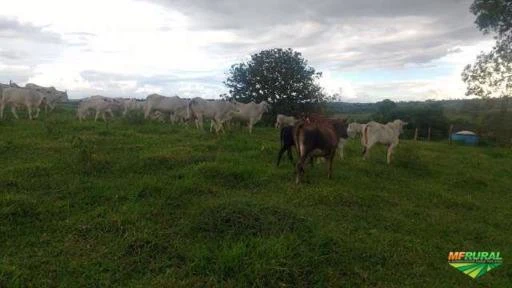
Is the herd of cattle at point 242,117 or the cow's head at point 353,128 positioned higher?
the herd of cattle at point 242,117

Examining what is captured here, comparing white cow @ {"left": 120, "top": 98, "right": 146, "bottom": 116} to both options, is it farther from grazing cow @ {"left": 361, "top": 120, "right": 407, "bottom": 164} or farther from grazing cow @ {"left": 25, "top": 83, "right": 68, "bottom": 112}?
grazing cow @ {"left": 361, "top": 120, "right": 407, "bottom": 164}

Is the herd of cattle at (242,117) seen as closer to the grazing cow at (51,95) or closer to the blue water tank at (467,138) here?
the grazing cow at (51,95)

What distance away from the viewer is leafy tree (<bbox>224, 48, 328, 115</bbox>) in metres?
27.3

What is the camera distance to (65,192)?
8.19 meters

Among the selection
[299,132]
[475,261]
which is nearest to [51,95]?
[299,132]

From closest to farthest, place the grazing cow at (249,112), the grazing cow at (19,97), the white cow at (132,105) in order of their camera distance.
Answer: the grazing cow at (19,97)
the grazing cow at (249,112)
the white cow at (132,105)

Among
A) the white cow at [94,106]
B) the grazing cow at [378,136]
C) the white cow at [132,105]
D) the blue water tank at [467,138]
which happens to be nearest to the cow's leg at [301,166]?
the grazing cow at [378,136]

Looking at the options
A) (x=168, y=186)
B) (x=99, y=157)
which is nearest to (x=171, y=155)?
(x=99, y=157)

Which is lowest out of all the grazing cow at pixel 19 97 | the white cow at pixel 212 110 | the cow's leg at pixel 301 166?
the cow's leg at pixel 301 166

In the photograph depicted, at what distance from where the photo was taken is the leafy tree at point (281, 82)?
27.3m

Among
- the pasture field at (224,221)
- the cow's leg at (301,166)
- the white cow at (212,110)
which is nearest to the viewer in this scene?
the pasture field at (224,221)

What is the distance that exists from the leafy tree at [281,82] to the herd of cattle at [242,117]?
18.4 ft

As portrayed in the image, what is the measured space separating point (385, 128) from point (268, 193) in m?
6.62

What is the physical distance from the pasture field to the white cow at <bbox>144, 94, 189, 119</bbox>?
7.62m
